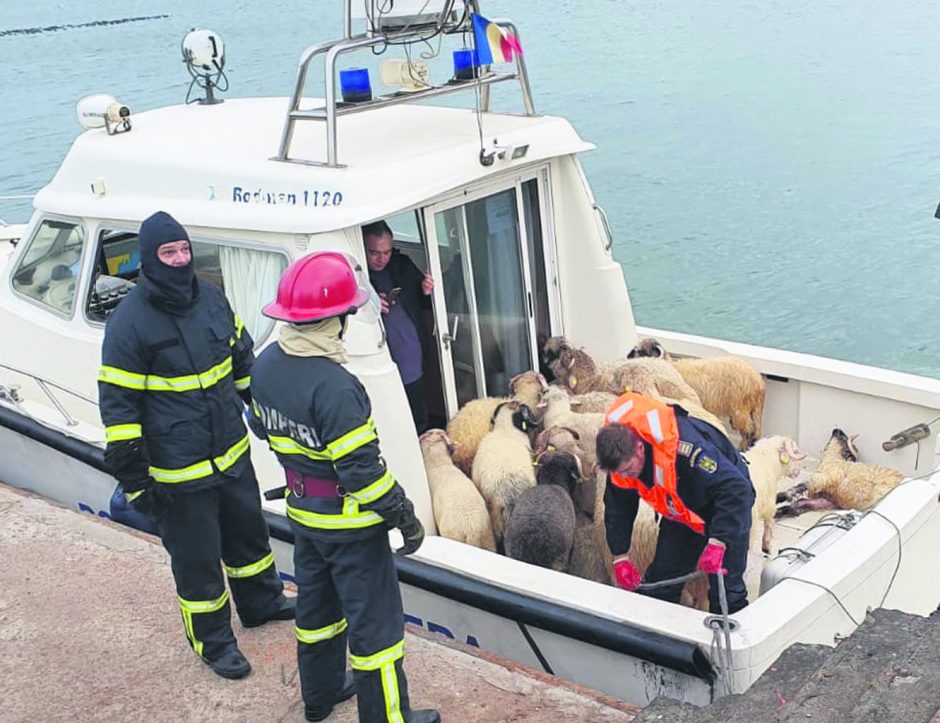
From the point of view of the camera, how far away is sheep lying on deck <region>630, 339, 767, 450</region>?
6.09 meters

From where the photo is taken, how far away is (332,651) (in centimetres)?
377

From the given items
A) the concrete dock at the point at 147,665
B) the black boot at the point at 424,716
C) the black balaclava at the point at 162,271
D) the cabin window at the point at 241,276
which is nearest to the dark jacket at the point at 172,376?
the black balaclava at the point at 162,271

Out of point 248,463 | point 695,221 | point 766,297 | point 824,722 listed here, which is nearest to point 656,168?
point 695,221

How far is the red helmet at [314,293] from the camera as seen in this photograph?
11.0 ft

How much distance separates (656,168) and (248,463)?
15.5 metres

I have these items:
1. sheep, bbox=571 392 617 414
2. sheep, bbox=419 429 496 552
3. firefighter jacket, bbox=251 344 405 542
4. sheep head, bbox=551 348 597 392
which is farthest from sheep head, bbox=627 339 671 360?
firefighter jacket, bbox=251 344 405 542

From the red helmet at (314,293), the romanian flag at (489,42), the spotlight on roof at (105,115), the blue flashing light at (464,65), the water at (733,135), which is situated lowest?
the water at (733,135)

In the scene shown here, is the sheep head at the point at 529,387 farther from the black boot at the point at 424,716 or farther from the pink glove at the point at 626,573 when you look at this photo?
the black boot at the point at 424,716

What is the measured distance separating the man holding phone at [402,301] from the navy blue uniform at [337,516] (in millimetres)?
1760

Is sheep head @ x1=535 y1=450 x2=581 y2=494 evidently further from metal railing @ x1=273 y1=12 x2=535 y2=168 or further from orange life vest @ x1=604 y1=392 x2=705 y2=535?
metal railing @ x1=273 y1=12 x2=535 y2=168

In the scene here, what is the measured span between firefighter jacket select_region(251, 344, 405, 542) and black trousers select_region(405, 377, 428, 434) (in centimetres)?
217

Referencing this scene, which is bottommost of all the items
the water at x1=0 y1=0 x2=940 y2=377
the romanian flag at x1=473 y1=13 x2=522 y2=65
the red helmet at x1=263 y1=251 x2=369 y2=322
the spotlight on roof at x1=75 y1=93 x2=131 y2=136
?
the water at x1=0 y1=0 x2=940 y2=377

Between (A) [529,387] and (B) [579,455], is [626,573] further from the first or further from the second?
(A) [529,387]

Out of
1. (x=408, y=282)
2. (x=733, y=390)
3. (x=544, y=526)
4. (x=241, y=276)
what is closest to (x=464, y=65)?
(x=408, y=282)
